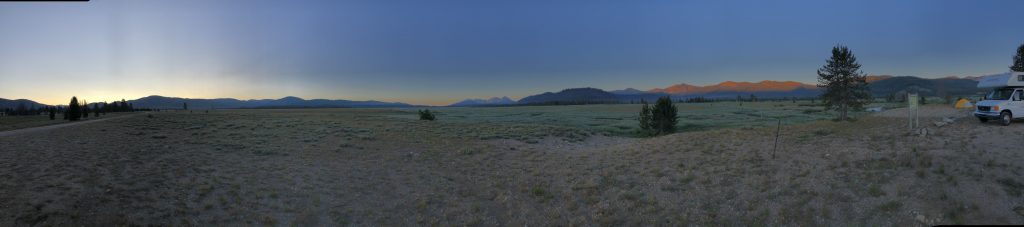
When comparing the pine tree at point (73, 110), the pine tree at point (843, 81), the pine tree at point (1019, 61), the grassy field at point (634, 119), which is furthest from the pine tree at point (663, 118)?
the pine tree at point (73, 110)

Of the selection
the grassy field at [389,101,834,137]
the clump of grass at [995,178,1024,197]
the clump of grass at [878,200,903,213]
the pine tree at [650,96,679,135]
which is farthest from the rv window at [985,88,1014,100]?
the grassy field at [389,101,834,137]

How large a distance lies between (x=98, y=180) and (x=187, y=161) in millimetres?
4813

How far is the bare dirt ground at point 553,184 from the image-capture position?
996 cm

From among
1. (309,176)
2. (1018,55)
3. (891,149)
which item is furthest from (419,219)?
(1018,55)

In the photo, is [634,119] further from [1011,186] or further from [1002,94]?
[1011,186]

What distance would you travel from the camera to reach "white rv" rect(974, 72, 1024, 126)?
55.7 feet

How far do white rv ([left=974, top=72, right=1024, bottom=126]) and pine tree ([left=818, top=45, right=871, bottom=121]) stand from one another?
2401 centimetres

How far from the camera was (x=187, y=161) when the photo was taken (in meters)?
17.9

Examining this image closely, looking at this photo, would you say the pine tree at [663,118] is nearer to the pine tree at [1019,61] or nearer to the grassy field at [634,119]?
the grassy field at [634,119]

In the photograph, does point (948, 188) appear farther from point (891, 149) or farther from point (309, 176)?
point (309, 176)

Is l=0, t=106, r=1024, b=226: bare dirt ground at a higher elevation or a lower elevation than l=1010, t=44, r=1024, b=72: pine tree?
lower

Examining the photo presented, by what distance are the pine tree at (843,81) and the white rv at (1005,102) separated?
24.0m

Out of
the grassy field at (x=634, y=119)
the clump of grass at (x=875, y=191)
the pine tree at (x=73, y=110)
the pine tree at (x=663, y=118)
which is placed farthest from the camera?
the pine tree at (x=73, y=110)

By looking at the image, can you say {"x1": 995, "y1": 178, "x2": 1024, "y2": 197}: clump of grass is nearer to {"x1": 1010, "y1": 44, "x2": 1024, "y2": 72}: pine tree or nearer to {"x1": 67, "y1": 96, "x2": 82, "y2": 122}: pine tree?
{"x1": 1010, "y1": 44, "x2": 1024, "y2": 72}: pine tree
